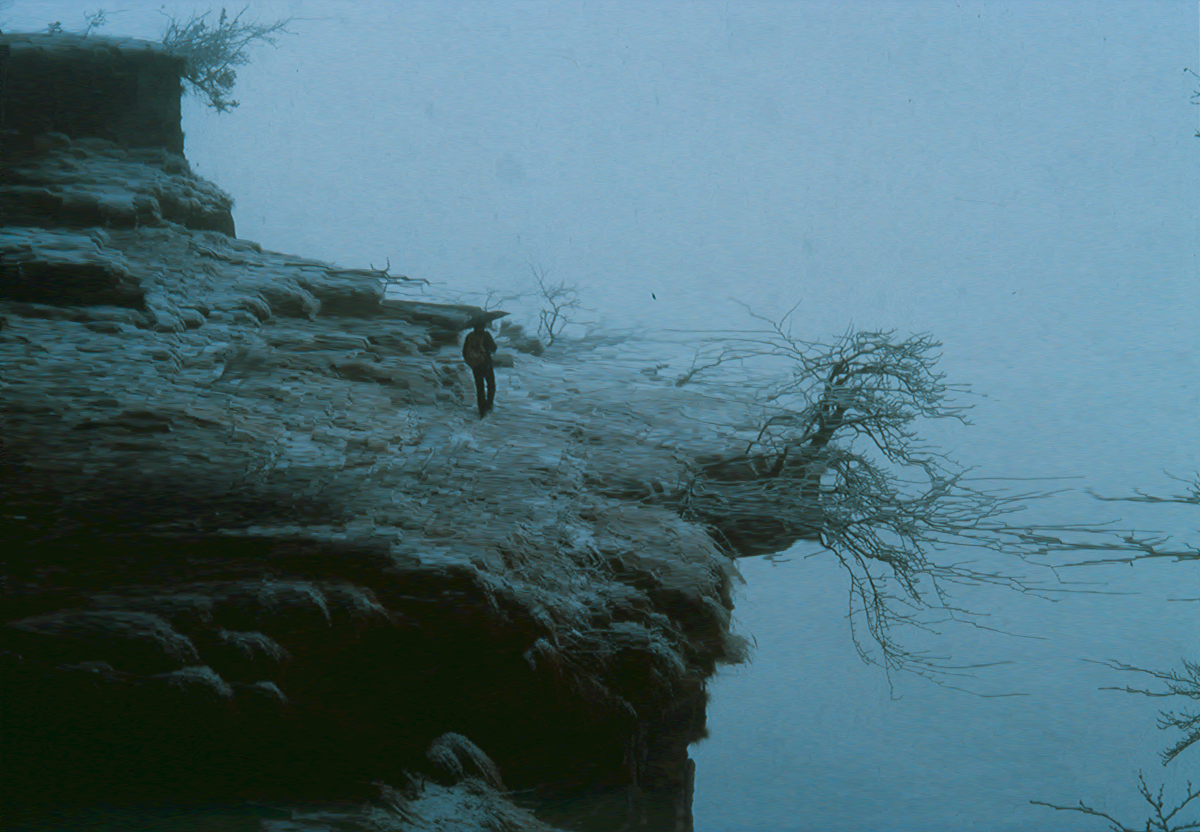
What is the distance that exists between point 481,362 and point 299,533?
760 mm

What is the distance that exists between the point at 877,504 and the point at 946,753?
749 mm

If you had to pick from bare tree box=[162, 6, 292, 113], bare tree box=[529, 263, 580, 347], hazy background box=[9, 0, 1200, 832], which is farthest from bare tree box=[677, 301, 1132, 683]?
bare tree box=[162, 6, 292, 113]

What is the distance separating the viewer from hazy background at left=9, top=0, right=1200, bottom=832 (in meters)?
2.72

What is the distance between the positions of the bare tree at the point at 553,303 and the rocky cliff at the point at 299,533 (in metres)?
0.09

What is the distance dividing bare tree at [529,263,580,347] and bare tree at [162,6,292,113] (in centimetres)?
112

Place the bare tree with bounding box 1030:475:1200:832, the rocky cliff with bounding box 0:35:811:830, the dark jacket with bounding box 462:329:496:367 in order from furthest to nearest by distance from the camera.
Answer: the dark jacket with bounding box 462:329:496:367 → the bare tree with bounding box 1030:475:1200:832 → the rocky cliff with bounding box 0:35:811:830

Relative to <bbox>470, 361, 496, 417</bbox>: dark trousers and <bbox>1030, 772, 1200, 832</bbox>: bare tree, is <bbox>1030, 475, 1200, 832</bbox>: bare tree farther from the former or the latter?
<bbox>470, 361, 496, 417</bbox>: dark trousers

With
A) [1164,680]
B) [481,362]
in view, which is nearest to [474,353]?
[481,362]

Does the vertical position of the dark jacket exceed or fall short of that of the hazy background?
it falls short

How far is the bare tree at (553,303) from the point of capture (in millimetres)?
2754

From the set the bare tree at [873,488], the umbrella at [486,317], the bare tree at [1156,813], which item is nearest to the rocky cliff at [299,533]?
the umbrella at [486,317]

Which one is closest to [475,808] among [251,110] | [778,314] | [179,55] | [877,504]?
[877,504]

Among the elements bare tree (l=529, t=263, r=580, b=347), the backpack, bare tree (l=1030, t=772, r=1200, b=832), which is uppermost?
bare tree (l=529, t=263, r=580, b=347)

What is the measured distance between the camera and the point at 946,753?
261 cm
